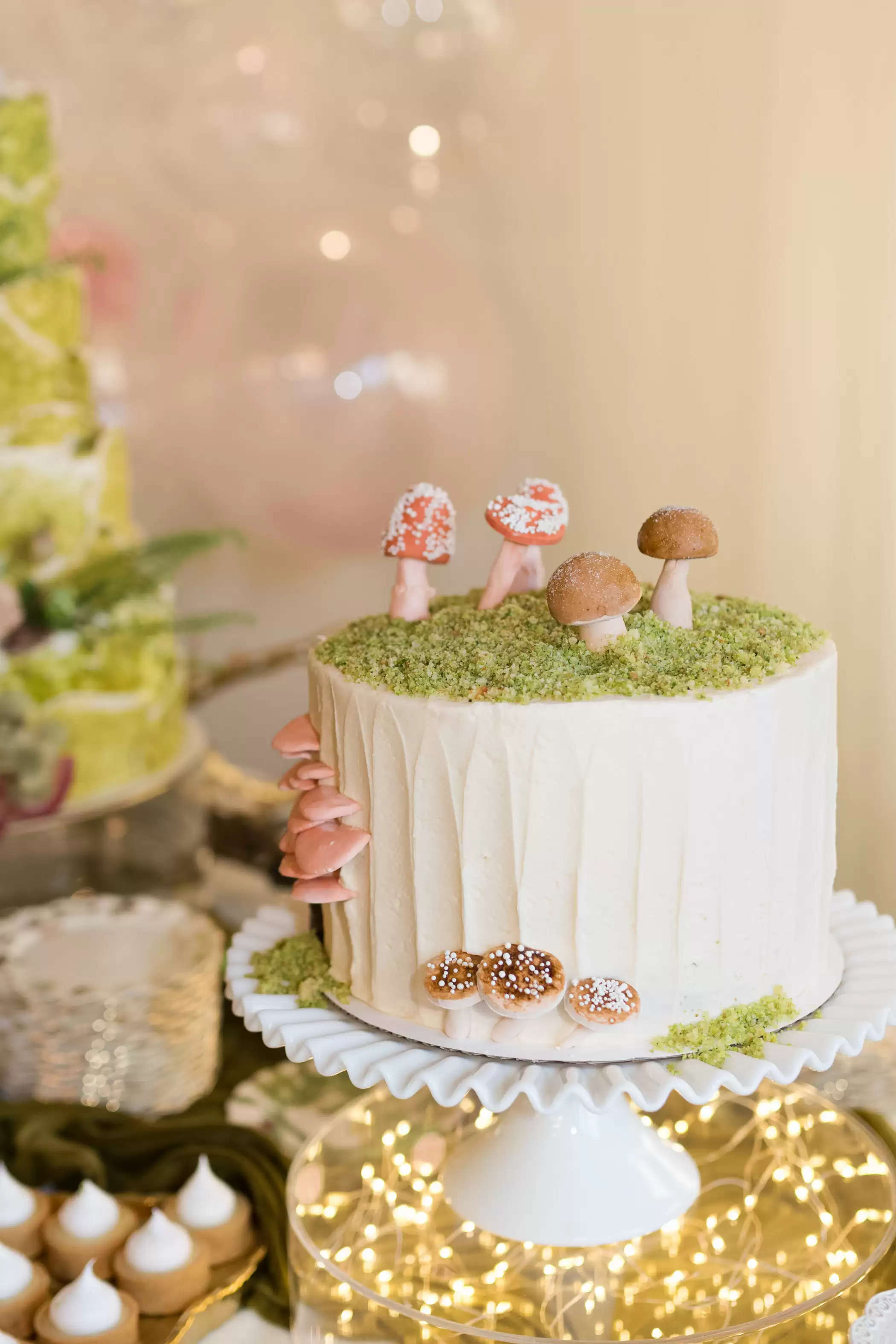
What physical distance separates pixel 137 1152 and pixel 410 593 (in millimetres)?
932

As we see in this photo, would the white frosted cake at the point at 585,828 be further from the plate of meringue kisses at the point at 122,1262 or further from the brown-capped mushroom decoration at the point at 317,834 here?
the plate of meringue kisses at the point at 122,1262

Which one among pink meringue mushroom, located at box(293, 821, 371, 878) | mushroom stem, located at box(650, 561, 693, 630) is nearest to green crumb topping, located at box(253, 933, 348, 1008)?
pink meringue mushroom, located at box(293, 821, 371, 878)

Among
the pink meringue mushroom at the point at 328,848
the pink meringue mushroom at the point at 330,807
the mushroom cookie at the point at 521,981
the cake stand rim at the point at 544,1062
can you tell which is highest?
the pink meringue mushroom at the point at 330,807

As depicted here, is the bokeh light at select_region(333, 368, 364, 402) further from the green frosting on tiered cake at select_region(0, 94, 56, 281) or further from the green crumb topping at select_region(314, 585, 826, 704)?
the green crumb topping at select_region(314, 585, 826, 704)

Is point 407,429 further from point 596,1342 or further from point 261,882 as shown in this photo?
point 596,1342

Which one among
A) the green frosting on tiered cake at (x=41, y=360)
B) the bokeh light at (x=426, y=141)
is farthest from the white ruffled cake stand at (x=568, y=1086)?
the bokeh light at (x=426, y=141)

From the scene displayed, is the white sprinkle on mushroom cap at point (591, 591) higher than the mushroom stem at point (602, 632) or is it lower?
higher

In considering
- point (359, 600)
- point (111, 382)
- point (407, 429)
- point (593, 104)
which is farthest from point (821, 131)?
point (111, 382)

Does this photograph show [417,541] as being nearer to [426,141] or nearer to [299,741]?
[299,741]

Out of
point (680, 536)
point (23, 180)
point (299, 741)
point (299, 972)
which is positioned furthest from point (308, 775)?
point (23, 180)

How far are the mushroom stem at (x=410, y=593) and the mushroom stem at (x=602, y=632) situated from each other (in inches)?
10.5

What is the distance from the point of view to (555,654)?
1.22m

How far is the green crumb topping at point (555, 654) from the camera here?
116 centimetres

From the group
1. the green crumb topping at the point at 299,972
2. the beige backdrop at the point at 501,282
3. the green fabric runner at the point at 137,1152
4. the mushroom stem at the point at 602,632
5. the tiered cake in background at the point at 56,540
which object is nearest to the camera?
the mushroom stem at the point at 602,632
